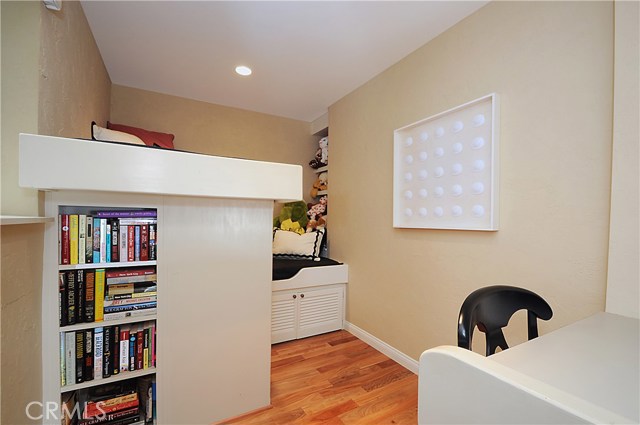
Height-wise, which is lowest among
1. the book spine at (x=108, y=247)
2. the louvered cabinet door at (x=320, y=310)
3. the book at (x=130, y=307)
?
the louvered cabinet door at (x=320, y=310)

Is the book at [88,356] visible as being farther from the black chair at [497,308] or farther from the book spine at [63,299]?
the black chair at [497,308]

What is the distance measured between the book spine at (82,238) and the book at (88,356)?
12.2 inches

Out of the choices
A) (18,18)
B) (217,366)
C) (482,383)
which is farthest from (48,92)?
(482,383)

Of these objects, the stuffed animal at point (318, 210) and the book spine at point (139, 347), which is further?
the stuffed animal at point (318, 210)

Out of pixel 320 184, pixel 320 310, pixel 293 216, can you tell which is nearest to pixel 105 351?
pixel 320 310

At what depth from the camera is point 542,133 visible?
125cm

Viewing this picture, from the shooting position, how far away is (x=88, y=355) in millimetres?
1134

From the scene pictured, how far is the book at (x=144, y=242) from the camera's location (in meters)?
1.20

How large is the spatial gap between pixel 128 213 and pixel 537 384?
Result: 56.4 inches

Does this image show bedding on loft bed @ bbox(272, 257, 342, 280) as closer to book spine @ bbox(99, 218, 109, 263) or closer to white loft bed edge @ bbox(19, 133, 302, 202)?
white loft bed edge @ bbox(19, 133, 302, 202)

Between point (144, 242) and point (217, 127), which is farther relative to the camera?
point (217, 127)

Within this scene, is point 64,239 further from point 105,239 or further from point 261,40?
point 261,40

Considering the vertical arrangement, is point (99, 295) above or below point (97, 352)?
above

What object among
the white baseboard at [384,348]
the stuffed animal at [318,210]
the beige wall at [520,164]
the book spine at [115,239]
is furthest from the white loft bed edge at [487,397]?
the stuffed animal at [318,210]
